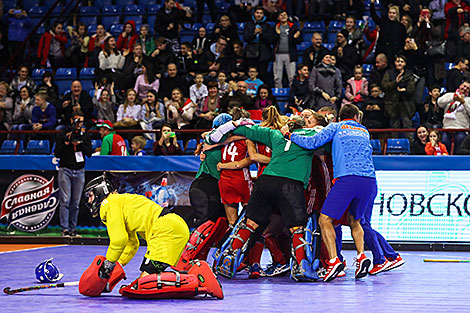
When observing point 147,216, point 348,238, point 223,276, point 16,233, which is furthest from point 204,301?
point 16,233

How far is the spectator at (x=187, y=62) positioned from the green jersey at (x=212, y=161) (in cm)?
863

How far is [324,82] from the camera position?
52.9 feet

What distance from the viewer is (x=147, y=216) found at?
24.1 feet

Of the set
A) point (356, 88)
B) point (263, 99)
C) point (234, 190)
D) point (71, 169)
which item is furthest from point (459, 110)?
point (71, 169)

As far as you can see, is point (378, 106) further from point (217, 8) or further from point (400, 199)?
point (217, 8)

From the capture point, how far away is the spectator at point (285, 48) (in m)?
17.7

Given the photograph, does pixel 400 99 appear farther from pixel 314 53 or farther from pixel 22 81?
pixel 22 81

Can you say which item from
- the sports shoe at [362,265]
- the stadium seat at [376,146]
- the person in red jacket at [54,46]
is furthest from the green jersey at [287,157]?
the person in red jacket at [54,46]

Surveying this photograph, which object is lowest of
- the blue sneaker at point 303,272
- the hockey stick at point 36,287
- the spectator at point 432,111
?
the blue sneaker at point 303,272

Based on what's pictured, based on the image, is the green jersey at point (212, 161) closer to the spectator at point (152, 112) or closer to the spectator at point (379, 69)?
the spectator at point (152, 112)

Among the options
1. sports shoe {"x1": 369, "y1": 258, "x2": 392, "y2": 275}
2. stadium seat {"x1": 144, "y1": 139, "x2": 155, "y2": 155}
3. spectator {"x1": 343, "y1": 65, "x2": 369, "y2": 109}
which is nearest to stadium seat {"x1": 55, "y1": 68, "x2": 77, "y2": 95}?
stadium seat {"x1": 144, "y1": 139, "x2": 155, "y2": 155}

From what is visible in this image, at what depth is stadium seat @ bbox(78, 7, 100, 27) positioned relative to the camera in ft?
72.6

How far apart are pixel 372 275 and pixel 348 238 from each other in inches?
141

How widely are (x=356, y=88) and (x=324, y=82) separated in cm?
72
